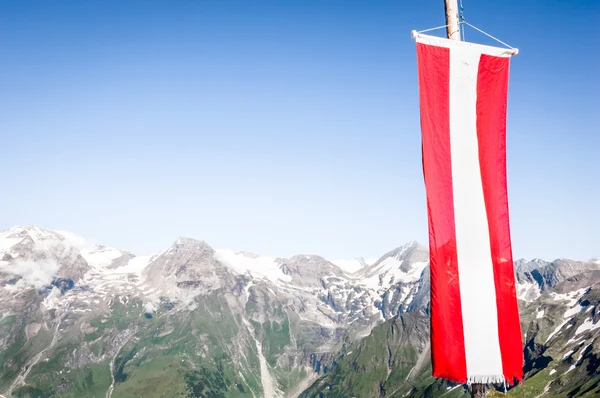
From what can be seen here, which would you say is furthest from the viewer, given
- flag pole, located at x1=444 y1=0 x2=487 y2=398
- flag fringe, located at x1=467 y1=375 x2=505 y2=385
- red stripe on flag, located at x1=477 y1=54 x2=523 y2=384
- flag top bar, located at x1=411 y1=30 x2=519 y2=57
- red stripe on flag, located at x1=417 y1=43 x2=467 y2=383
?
flag pole, located at x1=444 y1=0 x2=487 y2=398

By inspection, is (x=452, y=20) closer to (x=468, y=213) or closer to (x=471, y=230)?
(x=468, y=213)

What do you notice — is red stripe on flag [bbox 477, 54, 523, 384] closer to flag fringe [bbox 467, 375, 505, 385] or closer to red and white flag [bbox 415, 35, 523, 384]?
red and white flag [bbox 415, 35, 523, 384]

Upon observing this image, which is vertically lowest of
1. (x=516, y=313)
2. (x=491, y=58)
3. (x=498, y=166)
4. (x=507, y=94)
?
(x=516, y=313)

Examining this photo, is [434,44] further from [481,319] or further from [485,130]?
[481,319]

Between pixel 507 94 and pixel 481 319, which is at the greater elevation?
pixel 507 94

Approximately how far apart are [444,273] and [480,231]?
1.52 meters

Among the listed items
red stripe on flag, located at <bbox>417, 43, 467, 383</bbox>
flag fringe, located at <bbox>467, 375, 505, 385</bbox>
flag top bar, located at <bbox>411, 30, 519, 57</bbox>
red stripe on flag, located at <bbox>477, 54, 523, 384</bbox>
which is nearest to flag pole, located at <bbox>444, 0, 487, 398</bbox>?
flag top bar, located at <bbox>411, 30, 519, 57</bbox>

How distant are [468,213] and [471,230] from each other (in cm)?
44

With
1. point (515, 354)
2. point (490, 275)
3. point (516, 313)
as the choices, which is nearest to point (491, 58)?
point (490, 275)

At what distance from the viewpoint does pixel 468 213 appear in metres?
12.1

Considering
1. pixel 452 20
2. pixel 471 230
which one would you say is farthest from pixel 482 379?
pixel 452 20

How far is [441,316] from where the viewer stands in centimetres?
1152

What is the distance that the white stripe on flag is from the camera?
11.6 m

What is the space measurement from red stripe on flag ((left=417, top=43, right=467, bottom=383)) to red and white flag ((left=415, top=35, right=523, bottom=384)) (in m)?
0.02
